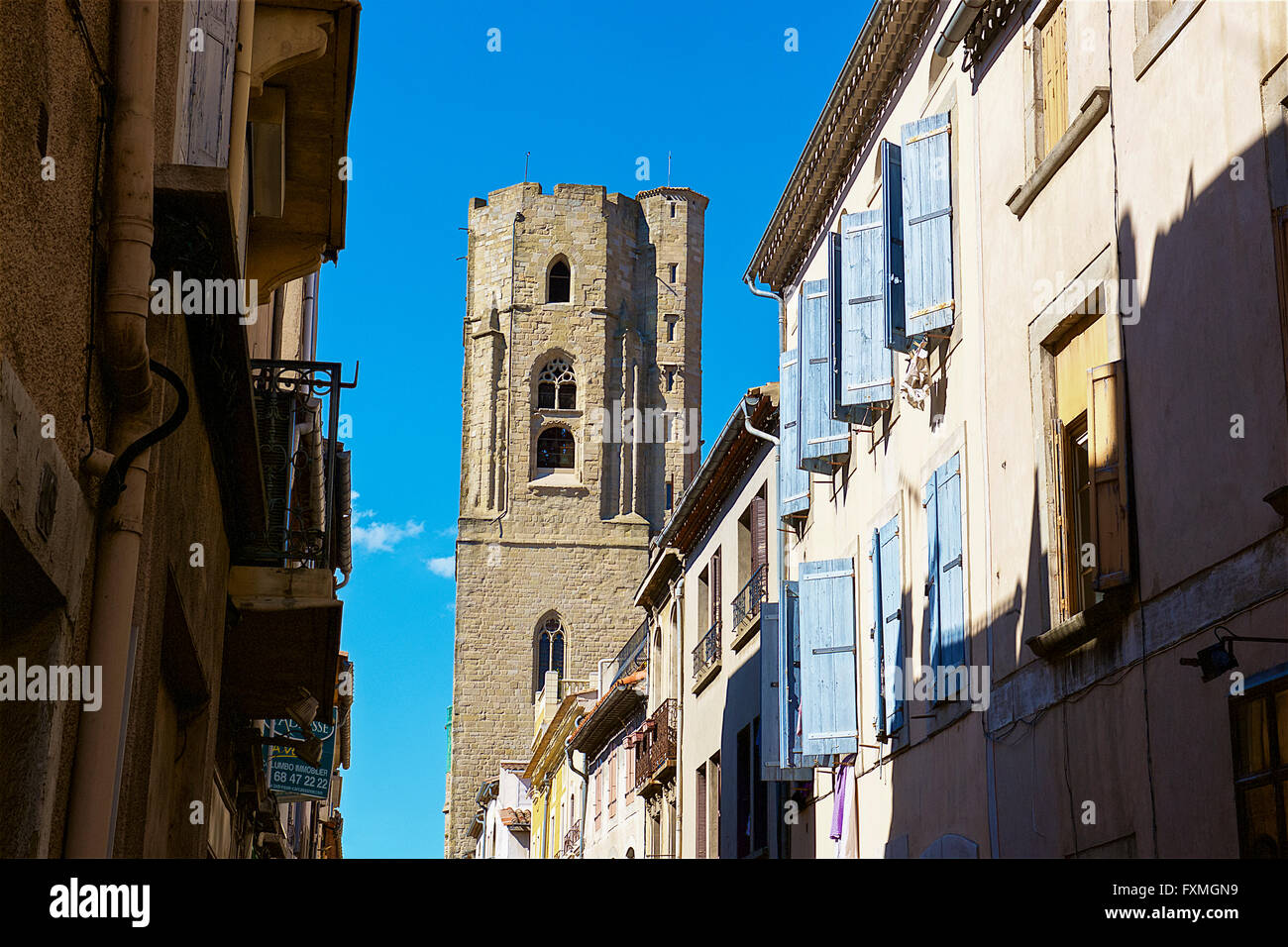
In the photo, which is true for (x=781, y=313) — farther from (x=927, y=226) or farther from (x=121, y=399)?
(x=121, y=399)

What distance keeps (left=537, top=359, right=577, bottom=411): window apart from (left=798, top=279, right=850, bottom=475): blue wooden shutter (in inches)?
2075

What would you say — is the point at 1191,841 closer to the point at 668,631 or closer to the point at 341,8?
the point at 341,8

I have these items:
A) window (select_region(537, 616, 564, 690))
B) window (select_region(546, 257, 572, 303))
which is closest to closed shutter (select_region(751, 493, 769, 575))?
window (select_region(537, 616, 564, 690))

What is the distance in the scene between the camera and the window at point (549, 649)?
66.1m

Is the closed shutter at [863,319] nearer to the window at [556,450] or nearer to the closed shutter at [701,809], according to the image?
the closed shutter at [701,809]

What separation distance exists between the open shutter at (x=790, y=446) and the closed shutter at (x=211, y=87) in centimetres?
963

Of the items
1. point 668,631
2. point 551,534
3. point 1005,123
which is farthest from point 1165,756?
point 551,534

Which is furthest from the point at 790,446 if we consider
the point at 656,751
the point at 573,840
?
the point at 573,840

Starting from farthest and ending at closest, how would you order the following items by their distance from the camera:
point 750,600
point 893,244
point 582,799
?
point 582,799 < point 750,600 < point 893,244

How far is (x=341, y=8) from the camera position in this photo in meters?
9.80

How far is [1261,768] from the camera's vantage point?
787 centimetres

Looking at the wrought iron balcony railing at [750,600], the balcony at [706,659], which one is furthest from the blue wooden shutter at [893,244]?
the balcony at [706,659]

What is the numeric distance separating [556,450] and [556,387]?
2693 mm
